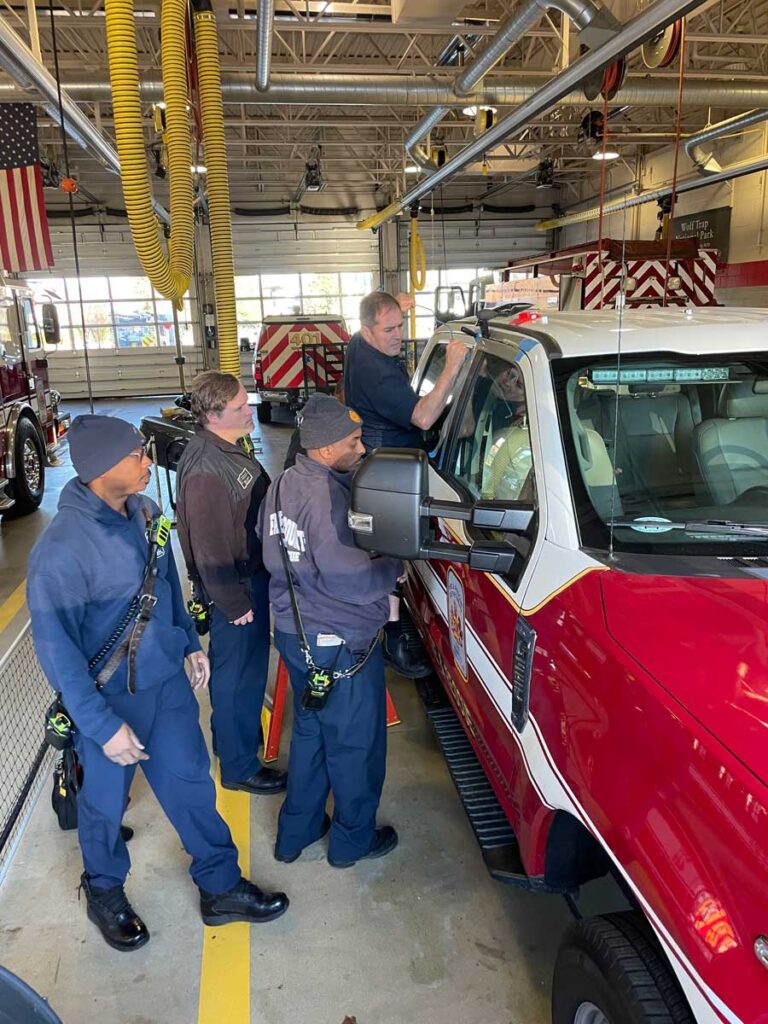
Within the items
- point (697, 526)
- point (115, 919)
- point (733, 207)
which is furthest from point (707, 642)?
point (733, 207)

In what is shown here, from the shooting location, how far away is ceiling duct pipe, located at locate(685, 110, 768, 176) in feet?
32.0

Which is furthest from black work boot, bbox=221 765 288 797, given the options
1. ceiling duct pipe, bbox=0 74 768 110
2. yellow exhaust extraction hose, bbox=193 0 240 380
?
ceiling duct pipe, bbox=0 74 768 110

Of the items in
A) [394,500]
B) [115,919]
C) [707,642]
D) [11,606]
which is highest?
[394,500]

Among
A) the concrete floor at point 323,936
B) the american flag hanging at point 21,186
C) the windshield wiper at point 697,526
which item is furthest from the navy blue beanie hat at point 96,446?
the american flag hanging at point 21,186

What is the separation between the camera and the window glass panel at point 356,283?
22.8 m

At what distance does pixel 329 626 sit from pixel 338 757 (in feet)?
1.70

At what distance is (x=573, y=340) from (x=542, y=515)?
2.20 ft

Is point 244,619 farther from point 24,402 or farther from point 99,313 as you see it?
point 99,313

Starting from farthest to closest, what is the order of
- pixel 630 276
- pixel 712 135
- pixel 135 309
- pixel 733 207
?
pixel 135 309, pixel 733 207, pixel 712 135, pixel 630 276

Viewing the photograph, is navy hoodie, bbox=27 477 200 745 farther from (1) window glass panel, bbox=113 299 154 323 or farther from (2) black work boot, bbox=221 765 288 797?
(1) window glass panel, bbox=113 299 154 323

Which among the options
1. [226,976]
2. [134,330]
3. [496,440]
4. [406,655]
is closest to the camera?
[226,976]

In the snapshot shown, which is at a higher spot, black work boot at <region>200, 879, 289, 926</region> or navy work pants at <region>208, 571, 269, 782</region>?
navy work pants at <region>208, 571, 269, 782</region>

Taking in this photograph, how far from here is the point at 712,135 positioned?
35.2 feet

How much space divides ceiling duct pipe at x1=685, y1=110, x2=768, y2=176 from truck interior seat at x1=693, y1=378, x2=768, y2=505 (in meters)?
9.10
